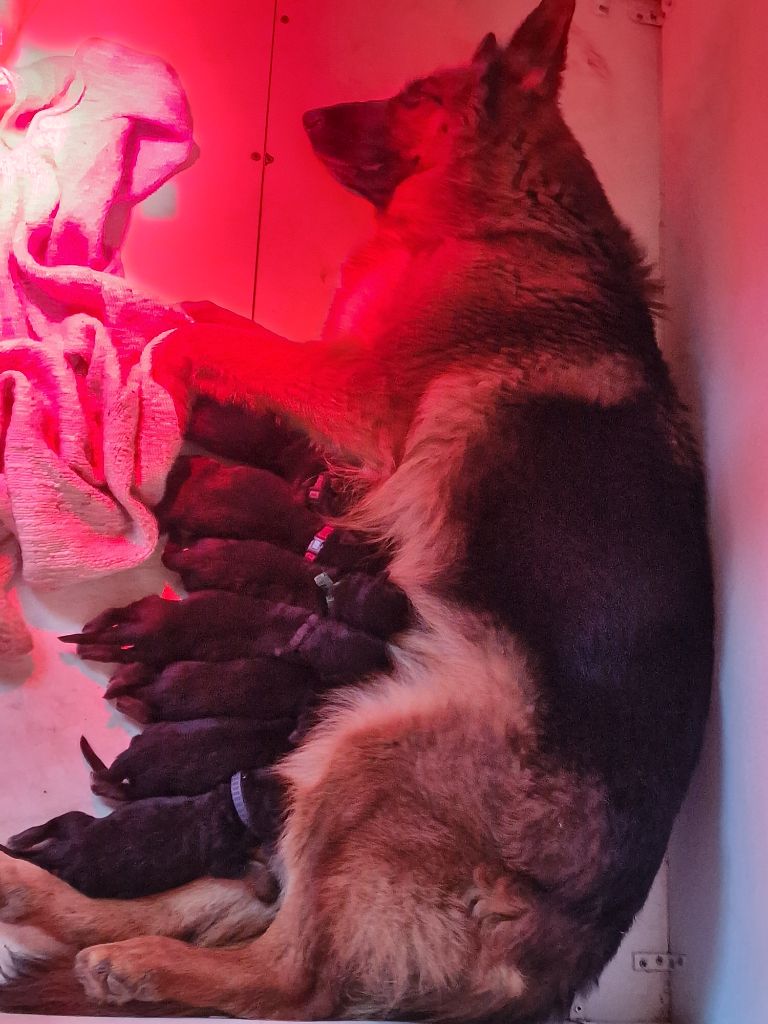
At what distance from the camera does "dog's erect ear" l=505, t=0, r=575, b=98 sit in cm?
224

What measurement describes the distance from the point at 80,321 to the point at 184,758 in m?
1.10

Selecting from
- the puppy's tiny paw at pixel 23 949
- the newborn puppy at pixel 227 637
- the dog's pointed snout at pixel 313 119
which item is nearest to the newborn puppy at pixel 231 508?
the newborn puppy at pixel 227 637

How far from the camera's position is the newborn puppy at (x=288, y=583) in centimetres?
186

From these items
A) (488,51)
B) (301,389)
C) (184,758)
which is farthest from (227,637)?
(488,51)

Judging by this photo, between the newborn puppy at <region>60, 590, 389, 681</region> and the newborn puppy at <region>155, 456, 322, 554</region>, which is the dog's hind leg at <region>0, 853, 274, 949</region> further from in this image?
the newborn puppy at <region>155, 456, 322, 554</region>

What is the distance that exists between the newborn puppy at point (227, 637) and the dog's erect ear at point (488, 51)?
1.68 meters

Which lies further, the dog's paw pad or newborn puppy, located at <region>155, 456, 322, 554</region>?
newborn puppy, located at <region>155, 456, 322, 554</region>

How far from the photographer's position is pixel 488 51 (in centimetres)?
227

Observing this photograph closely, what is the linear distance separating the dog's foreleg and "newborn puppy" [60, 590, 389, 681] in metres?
0.47

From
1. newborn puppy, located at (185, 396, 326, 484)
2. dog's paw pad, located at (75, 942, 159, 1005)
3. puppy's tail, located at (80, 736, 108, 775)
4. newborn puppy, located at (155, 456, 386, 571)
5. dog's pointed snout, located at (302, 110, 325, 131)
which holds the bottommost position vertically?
dog's paw pad, located at (75, 942, 159, 1005)

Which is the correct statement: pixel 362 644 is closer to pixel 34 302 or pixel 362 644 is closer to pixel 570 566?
pixel 570 566

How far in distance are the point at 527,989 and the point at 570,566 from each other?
87cm

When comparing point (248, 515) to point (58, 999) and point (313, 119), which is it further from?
point (313, 119)

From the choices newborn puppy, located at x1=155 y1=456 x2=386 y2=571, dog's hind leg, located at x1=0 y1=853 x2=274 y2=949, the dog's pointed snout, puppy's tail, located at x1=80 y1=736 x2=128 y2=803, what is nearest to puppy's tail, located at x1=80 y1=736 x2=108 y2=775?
puppy's tail, located at x1=80 y1=736 x2=128 y2=803
